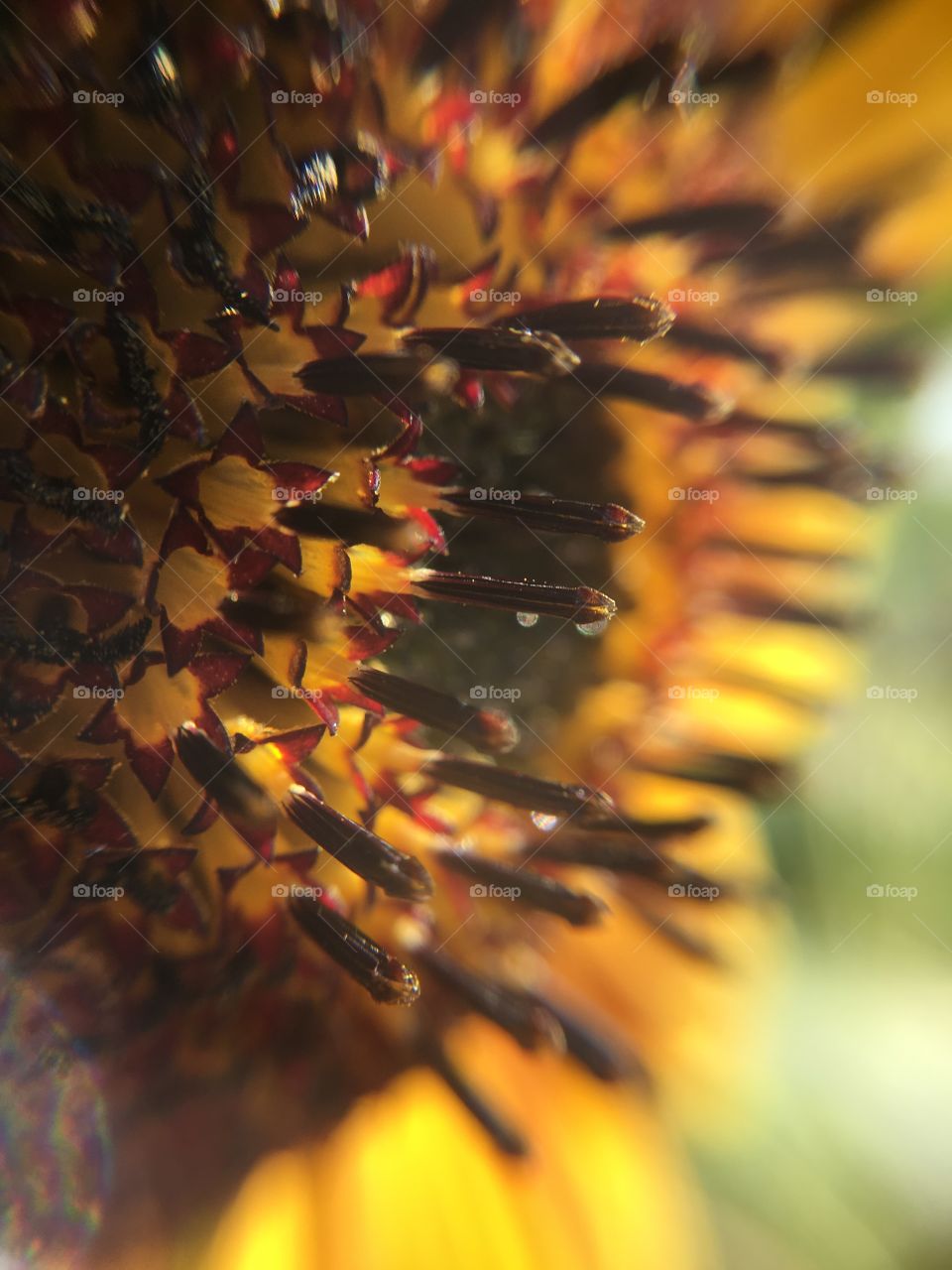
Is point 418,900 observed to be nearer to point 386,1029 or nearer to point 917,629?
point 386,1029

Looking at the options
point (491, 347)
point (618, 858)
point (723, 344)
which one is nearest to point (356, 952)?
point (618, 858)

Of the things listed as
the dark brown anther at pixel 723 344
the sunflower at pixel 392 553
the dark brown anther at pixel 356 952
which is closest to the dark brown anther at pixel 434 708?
the sunflower at pixel 392 553

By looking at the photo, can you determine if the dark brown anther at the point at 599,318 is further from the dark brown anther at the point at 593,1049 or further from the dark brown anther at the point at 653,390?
the dark brown anther at the point at 593,1049

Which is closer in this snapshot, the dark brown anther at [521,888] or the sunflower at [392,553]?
the sunflower at [392,553]

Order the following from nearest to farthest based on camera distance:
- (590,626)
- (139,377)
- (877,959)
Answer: (139,377)
(590,626)
(877,959)

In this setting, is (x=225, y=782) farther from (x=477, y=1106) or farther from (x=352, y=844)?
(x=477, y=1106)
